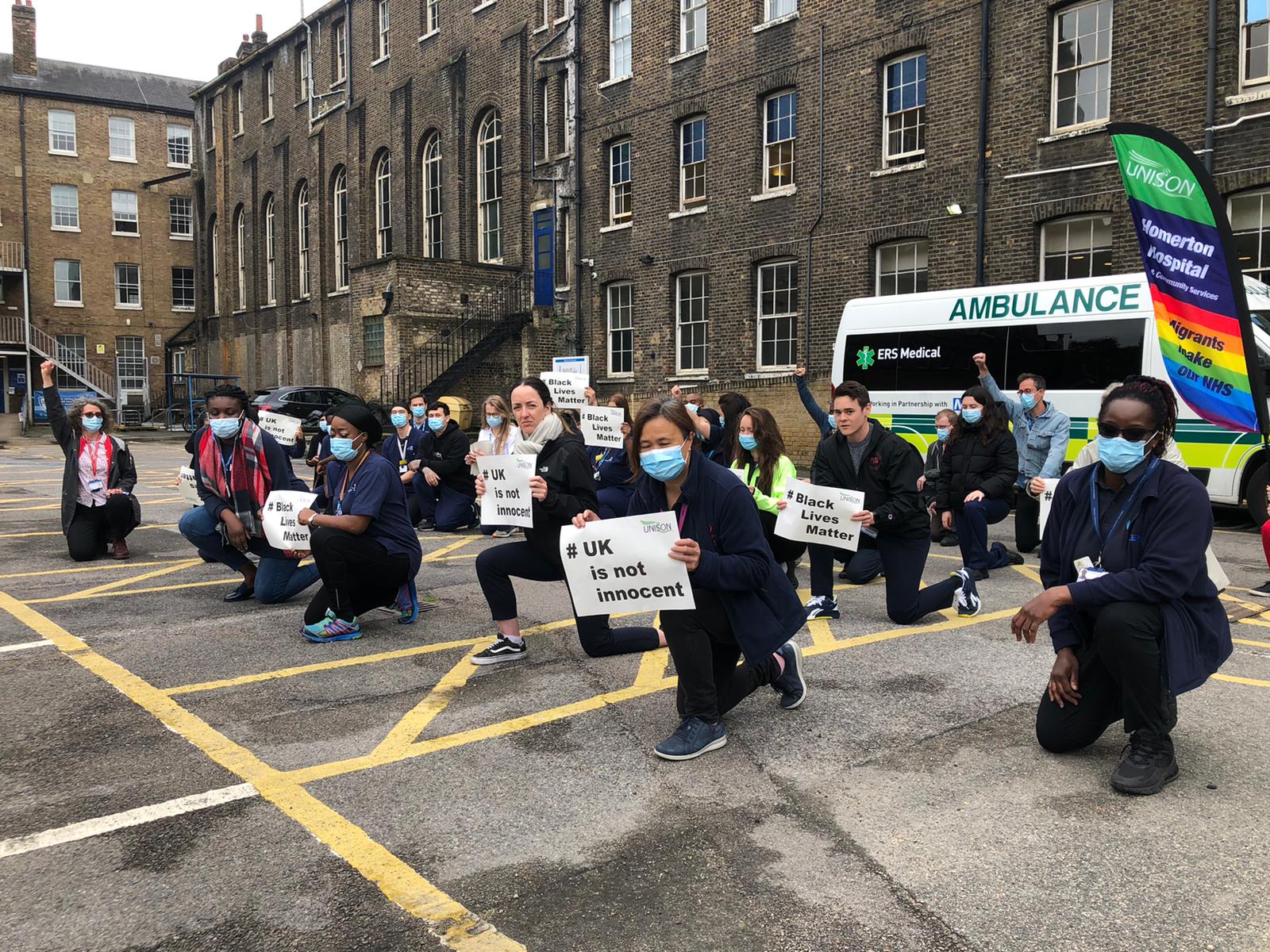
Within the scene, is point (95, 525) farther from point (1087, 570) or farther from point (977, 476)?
point (1087, 570)

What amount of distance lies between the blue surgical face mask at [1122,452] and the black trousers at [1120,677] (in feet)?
1.84

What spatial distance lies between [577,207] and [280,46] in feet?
70.8

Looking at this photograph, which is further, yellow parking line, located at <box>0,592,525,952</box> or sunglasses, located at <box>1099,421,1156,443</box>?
sunglasses, located at <box>1099,421,1156,443</box>

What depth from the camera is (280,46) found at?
1628 inches

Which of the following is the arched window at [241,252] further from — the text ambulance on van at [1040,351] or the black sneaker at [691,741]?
the black sneaker at [691,741]

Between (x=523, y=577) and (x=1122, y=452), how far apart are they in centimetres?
338

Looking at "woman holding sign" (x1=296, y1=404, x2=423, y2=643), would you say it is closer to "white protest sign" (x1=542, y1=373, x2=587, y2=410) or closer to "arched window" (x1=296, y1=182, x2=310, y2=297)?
"white protest sign" (x1=542, y1=373, x2=587, y2=410)

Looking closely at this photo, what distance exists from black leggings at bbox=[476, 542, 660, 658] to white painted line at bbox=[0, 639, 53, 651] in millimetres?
2934

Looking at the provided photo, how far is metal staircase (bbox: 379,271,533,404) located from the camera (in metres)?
Answer: 28.3

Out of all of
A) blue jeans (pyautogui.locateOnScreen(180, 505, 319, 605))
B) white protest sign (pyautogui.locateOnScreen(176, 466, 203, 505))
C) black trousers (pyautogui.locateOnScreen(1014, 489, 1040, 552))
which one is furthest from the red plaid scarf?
black trousers (pyautogui.locateOnScreen(1014, 489, 1040, 552))

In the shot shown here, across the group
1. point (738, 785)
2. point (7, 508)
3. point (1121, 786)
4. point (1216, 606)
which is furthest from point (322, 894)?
point (7, 508)

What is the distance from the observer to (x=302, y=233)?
41281mm

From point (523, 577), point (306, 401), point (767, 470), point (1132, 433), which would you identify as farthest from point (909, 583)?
point (306, 401)

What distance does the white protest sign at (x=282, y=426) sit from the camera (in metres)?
11.2
